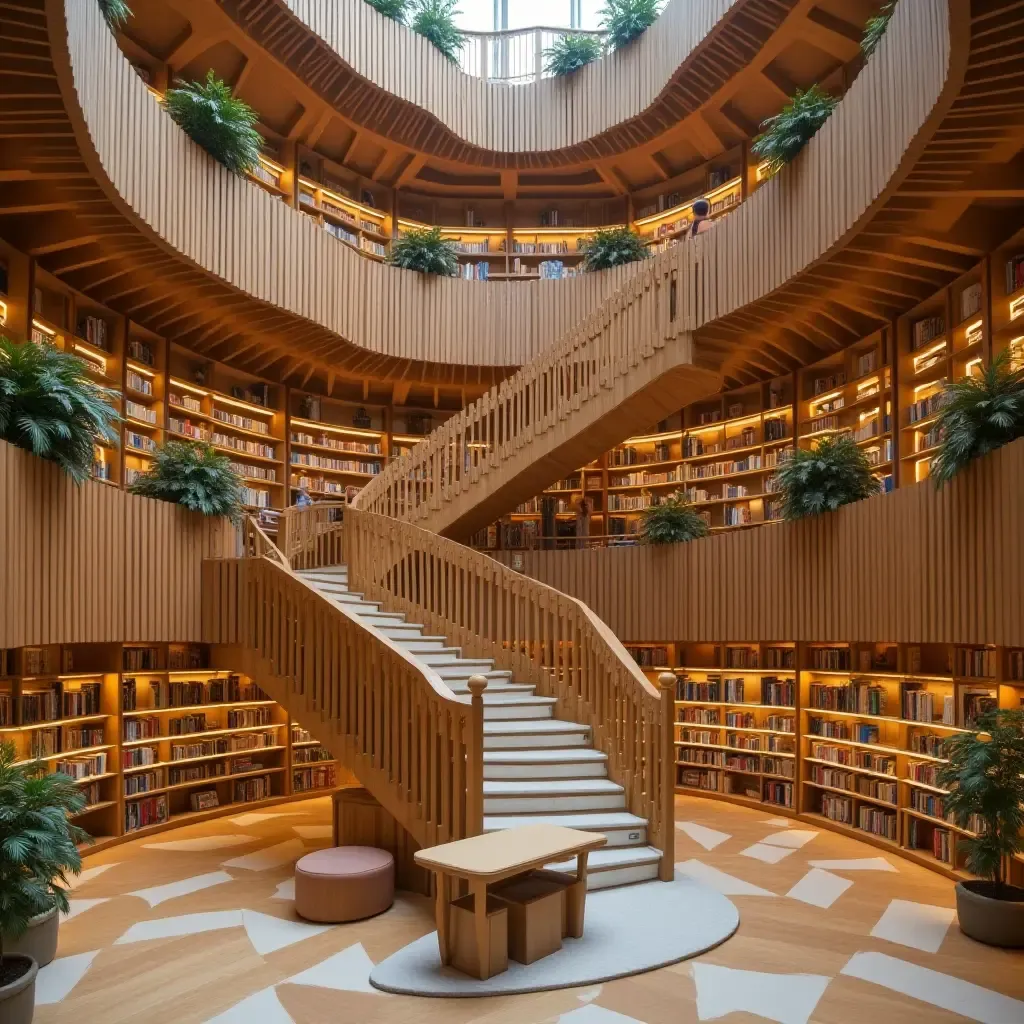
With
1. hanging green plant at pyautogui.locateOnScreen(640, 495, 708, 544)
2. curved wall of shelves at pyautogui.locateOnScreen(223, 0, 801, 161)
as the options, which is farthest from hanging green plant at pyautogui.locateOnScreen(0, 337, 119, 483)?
curved wall of shelves at pyautogui.locateOnScreen(223, 0, 801, 161)

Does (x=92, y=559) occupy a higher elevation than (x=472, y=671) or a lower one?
higher

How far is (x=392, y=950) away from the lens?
5.55 m

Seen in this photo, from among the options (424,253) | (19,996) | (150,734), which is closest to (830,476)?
(424,253)

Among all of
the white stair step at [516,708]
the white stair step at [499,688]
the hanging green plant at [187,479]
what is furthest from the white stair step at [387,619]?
the hanging green plant at [187,479]

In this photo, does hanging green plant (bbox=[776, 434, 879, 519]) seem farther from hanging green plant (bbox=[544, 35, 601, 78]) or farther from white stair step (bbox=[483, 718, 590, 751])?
hanging green plant (bbox=[544, 35, 601, 78])

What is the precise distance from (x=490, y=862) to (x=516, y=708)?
3.00 m

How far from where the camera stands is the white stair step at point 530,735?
734 centimetres

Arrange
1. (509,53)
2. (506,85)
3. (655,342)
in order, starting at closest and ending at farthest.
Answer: (655,342) → (506,85) → (509,53)

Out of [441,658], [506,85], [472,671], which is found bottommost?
[472,671]

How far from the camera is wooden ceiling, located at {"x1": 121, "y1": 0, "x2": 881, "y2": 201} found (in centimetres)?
1074

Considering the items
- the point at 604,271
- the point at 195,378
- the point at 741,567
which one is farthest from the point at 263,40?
the point at 741,567

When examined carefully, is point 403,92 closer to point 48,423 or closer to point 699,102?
point 699,102

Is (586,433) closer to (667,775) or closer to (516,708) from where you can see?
(516,708)

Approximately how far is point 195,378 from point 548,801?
737cm
